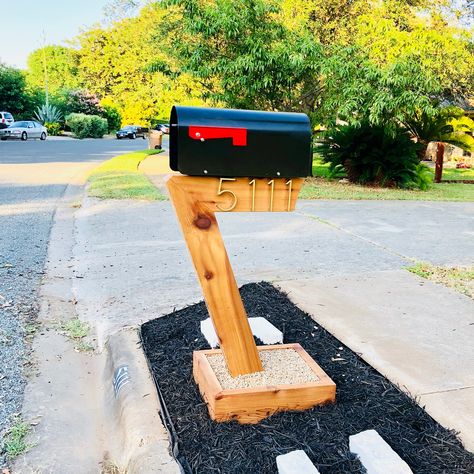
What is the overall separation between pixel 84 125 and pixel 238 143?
46.1 meters

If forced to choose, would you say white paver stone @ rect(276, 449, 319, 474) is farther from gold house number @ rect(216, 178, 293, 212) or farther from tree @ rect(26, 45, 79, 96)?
tree @ rect(26, 45, 79, 96)

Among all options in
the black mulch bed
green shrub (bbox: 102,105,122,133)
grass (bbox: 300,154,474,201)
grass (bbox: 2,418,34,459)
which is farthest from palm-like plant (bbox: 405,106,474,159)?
green shrub (bbox: 102,105,122,133)

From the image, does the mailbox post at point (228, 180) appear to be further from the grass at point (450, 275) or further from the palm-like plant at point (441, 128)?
the palm-like plant at point (441, 128)

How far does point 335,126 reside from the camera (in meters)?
14.1

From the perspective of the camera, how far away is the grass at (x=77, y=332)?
3742mm

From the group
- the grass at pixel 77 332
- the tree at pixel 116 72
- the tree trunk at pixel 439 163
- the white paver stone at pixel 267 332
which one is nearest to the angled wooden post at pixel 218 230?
the white paver stone at pixel 267 332

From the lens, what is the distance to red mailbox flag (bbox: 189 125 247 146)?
232cm

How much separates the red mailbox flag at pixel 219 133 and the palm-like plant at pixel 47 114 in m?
50.5

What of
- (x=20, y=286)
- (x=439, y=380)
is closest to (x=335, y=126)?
(x=20, y=286)

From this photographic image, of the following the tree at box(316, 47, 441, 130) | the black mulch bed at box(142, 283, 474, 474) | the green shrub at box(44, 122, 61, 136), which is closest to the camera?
the black mulch bed at box(142, 283, 474, 474)

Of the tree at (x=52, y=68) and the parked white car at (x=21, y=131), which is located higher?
the tree at (x=52, y=68)

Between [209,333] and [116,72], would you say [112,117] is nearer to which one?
[116,72]

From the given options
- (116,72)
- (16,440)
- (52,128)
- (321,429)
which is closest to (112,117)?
(116,72)

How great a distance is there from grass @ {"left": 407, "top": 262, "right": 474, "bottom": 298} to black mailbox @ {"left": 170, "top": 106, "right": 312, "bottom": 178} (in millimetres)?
2746
